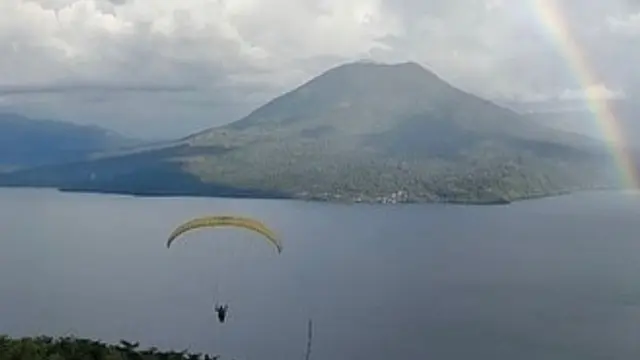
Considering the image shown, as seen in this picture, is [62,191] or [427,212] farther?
[62,191]

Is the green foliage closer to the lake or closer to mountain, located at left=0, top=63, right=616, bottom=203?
the lake

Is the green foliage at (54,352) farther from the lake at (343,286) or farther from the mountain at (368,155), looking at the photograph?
the mountain at (368,155)

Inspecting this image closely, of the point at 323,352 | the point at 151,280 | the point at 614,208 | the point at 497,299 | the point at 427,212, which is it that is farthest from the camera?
the point at 614,208

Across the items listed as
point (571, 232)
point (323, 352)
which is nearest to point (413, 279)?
point (323, 352)

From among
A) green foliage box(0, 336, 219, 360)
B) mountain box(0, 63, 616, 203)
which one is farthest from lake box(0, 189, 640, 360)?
mountain box(0, 63, 616, 203)

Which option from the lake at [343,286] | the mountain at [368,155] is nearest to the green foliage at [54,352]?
the lake at [343,286]

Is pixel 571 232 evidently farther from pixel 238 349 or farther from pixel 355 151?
pixel 355 151

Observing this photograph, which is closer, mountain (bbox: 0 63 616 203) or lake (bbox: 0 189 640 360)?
lake (bbox: 0 189 640 360)
